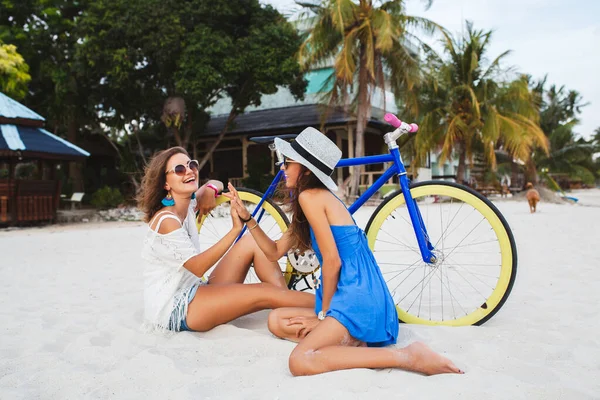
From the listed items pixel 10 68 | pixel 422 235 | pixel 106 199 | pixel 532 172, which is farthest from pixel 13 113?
pixel 532 172

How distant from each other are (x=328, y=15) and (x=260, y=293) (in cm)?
1451

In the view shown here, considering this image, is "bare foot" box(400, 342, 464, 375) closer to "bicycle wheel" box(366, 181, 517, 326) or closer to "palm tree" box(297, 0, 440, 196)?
"bicycle wheel" box(366, 181, 517, 326)

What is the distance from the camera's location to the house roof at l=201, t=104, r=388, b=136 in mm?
18219

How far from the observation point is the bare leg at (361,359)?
196cm

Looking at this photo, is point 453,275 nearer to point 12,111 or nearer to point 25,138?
point 25,138

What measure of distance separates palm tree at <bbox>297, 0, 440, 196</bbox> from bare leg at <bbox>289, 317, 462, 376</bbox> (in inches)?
533

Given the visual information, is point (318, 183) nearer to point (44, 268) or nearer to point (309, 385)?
point (309, 385)

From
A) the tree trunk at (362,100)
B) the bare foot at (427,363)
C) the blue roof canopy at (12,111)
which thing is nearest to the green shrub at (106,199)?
the blue roof canopy at (12,111)

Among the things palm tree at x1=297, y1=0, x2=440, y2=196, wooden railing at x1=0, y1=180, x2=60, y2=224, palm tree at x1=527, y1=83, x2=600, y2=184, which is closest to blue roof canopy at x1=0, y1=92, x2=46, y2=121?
wooden railing at x1=0, y1=180, x2=60, y2=224

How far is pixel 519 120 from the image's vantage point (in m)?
18.3

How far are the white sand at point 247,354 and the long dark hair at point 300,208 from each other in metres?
0.56

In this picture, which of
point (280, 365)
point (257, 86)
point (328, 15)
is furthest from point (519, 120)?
point (280, 365)

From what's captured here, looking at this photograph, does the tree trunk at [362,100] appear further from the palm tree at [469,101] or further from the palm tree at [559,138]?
the palm tree at [559,138]

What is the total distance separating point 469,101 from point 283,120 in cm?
766
